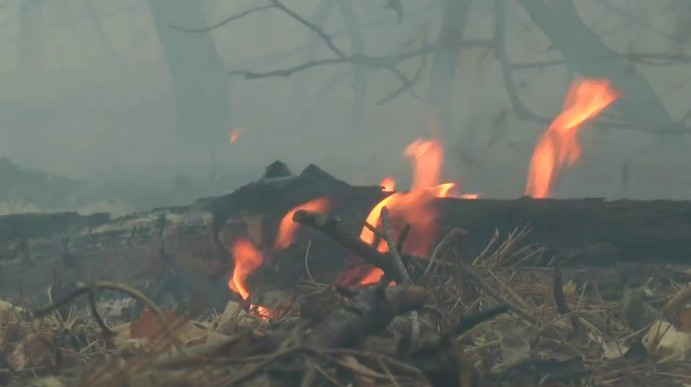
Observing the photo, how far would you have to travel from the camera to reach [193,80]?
6.49 meters

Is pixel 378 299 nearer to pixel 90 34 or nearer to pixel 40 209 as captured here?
pixel 40 209

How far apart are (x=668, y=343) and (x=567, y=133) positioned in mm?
4053

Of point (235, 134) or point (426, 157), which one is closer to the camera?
point (426, 157)

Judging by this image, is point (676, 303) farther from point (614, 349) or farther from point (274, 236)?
point (274, 236)

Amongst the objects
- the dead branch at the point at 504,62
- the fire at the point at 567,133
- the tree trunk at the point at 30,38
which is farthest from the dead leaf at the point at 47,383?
the tree trunk at the point at 30,38

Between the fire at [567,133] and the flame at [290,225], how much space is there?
2648 mm

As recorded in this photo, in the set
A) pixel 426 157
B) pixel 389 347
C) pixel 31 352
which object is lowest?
pixel 426 157

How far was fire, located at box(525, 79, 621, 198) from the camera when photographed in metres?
5.39

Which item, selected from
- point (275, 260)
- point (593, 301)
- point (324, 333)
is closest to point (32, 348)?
point (324, 333)

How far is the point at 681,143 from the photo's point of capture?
5.68m

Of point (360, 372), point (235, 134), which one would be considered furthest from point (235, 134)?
point (360, 372)

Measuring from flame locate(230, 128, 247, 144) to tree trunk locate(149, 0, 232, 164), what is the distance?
6cm

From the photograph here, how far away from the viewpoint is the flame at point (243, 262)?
2.84m

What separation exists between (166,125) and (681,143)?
13.2 ft
